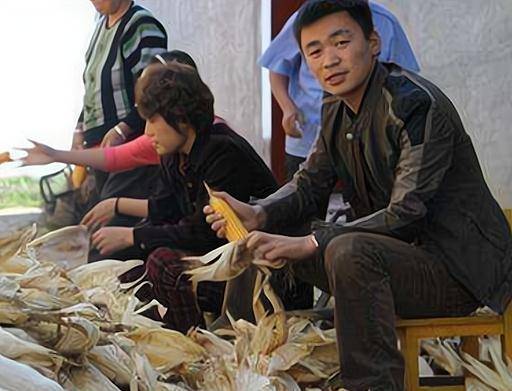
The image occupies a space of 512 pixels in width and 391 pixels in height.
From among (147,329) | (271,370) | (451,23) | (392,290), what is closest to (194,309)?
(147,329)

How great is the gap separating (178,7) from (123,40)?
0.13m

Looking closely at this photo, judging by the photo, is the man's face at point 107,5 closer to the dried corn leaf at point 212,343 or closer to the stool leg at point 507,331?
the dried corn leaf at point 212,343

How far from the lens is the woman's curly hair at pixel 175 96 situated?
183 cm

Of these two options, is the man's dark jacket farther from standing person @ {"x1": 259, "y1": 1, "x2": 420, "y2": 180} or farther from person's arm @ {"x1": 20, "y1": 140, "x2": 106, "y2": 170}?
person's arm @ {"x1": 20, "y1": 140, "x2": 106, "y2": 170}

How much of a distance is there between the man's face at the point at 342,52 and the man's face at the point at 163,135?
12.9 inches

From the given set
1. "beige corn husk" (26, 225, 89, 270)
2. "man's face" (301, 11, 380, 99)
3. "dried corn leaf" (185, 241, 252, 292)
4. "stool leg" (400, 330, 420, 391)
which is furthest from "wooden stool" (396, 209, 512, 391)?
"beige corn husk" (26, 225, 89, 270)

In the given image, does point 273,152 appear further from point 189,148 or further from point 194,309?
point 194,309

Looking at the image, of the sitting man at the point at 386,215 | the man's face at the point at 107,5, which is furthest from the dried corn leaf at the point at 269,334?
the man's face at the point at 107,5

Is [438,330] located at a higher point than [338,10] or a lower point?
lower

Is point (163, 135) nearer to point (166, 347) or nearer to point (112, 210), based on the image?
point (112, 210)

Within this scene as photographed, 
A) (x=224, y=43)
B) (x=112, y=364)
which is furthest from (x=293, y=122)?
(x=112, y=364)

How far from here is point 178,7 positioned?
1.84m

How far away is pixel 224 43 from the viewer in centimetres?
183

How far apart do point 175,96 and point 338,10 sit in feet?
1.22
